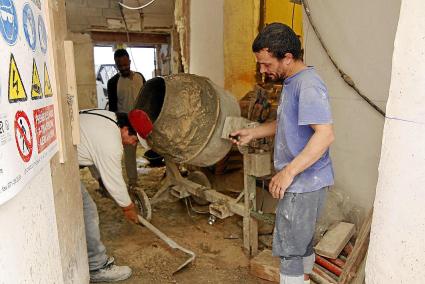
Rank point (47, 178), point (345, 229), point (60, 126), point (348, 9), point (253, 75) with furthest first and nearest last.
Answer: point (253, 75)
point (348, 9)
point (345, 229)
point (60, 126)
point (47, 178)

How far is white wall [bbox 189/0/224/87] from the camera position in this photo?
4.38m

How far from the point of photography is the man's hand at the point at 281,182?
1.48 m

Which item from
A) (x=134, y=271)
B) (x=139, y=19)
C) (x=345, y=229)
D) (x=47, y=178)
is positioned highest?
(x=139, y=19)

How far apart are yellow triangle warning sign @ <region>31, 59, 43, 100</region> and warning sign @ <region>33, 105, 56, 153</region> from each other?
0.04m

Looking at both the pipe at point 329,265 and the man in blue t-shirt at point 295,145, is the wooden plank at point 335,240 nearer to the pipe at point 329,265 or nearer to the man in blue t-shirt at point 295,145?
the pipe at point 329,265

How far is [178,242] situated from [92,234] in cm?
83

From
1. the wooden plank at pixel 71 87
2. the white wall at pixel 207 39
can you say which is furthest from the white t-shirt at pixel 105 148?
the white wall at pixel 207 39

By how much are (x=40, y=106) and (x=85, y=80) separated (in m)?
4.87

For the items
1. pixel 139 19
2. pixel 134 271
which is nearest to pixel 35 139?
pixel 134 271

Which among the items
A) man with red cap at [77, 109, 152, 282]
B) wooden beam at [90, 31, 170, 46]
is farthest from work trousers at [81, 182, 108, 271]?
wooden beam at [90, 31, 170, 46]

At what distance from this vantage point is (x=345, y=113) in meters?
2.40

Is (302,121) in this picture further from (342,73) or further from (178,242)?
(178,242)

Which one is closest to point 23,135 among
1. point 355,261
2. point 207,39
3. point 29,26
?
point 29,26

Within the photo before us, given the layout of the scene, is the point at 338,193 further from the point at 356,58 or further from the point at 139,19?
the point at 139,19
